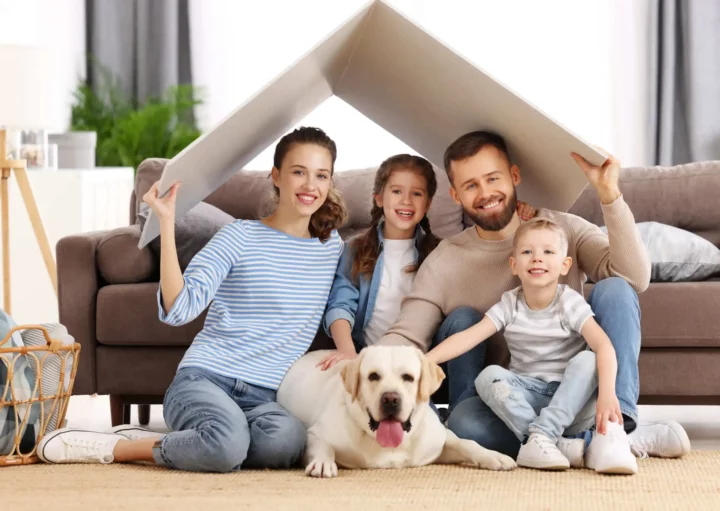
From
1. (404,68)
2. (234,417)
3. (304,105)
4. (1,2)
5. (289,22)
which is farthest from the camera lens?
(289,22)

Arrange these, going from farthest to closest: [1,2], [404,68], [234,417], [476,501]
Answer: [1,2] → [404,68] → [234,417] → [476,501]

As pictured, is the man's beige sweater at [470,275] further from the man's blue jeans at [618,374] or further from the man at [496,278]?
the man's blue jeans at [618,374]

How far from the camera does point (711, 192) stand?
3.16 meters

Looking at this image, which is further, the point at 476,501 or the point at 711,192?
the point at 711,192

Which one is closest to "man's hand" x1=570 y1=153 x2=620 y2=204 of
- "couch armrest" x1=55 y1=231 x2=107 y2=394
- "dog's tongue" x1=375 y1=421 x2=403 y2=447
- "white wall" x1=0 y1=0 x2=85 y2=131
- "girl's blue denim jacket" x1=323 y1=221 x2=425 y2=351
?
A: "girl's blue denim jacket" x1=323 y1=221 x2=425 y2=351

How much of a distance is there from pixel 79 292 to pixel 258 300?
29.8 inches

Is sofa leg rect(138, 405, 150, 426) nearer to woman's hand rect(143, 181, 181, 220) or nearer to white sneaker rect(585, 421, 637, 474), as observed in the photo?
woman's hand rect(143, 181, 181, 220)

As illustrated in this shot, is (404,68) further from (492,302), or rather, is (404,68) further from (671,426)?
(671,426)

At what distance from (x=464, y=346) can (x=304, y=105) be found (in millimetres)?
772

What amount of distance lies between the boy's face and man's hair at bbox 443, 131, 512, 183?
24 centimetres

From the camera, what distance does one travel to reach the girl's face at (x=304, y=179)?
2283 millimetres

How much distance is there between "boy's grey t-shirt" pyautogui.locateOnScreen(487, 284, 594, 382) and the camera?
2.09m

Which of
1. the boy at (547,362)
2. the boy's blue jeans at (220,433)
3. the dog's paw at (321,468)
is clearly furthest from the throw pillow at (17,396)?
the boy at (547,362)

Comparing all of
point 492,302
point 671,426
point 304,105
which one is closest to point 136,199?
point 304,105
